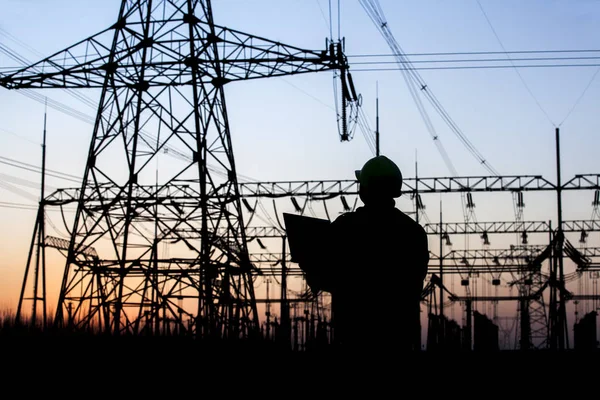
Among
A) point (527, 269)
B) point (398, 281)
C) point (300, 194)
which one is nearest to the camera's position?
point (398, 281)

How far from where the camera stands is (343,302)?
179 inches

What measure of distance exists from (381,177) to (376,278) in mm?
486

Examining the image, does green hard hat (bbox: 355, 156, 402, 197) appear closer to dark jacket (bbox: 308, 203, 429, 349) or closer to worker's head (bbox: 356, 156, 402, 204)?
worker's head (bbox: 356, 156, 402, 204)

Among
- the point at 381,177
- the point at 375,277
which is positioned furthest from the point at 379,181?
the point at 375,277

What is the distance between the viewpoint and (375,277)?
4.53 meters

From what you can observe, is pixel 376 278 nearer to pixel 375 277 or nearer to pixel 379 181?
pixel 375 277

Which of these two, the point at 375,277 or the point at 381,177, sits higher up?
the point at 381,177

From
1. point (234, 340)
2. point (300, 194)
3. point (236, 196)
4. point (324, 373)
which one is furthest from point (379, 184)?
point (300, 194)

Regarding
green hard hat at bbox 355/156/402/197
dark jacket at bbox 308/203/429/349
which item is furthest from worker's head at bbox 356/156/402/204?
dark jacket at bbox 308/203/429/349

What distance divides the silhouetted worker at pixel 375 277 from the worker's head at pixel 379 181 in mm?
18

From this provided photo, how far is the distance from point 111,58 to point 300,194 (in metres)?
22.1

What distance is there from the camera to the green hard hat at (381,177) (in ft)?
15.2

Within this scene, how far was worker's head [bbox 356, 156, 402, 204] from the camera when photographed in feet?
15.2

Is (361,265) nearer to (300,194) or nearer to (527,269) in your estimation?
(300,194)
